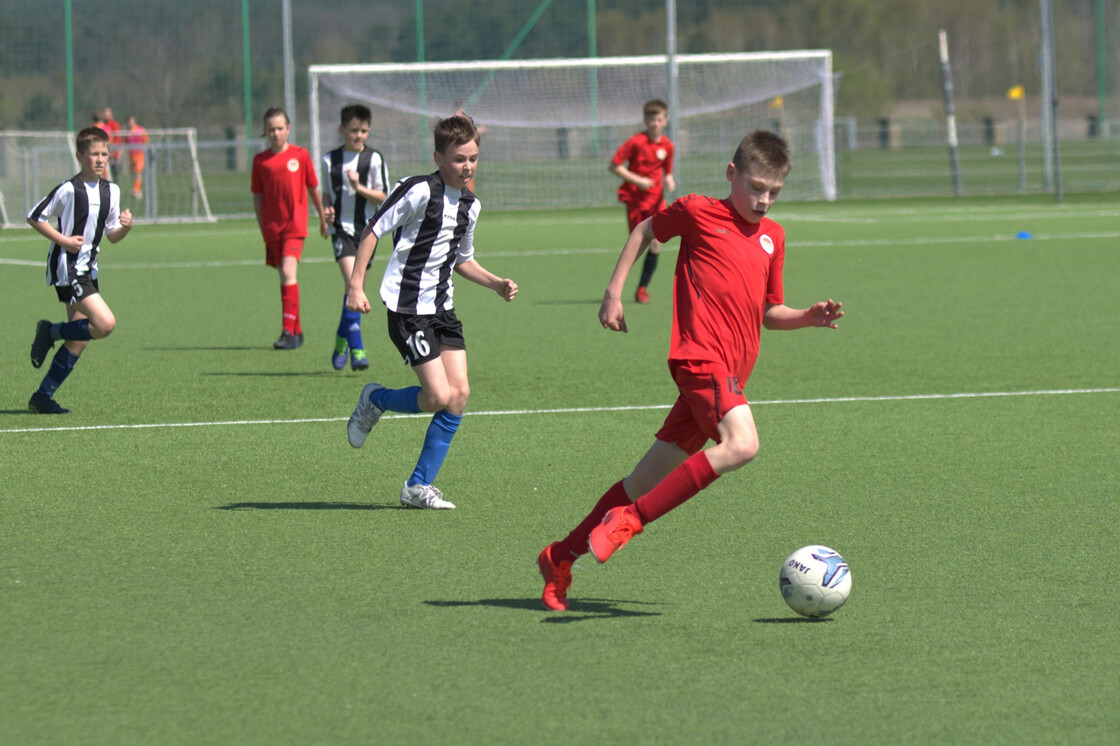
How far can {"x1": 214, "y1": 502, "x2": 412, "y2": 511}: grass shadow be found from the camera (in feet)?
22.2

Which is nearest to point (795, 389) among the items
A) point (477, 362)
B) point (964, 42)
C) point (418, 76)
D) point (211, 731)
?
point (477, 362)

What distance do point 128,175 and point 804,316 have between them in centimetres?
3124

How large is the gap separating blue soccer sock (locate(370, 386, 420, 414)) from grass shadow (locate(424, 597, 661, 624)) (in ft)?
5.85

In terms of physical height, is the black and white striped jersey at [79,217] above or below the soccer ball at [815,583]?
above

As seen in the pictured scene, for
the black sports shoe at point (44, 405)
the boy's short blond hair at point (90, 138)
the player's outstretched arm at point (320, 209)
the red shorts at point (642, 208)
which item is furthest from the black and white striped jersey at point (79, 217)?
the red shorts at point (642, 208)

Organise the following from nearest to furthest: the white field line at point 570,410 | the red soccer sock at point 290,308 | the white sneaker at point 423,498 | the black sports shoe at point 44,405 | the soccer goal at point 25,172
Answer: the white sneaker at point 423,498, the white field line at point 570,410, the black sports shoe at point 44,405, the red soccer sock at point 290,308, the soccer goal at point 25,172

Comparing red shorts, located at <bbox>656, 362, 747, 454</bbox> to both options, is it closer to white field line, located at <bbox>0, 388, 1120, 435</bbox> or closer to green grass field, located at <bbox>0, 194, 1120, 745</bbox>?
green grass field, located at <bbox>0, 194, 1120, 745</bbox>

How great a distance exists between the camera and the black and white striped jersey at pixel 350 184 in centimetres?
1181

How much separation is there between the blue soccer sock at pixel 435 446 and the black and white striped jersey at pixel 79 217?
11.1 feet

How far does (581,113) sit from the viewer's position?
3606 centimetres

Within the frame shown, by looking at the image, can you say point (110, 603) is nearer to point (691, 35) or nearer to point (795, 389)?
point (795, 389)

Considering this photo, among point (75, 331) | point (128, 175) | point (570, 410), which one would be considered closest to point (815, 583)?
point (570, 410)

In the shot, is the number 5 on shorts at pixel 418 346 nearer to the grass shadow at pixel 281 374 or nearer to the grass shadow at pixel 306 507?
the grass shadow at pixel 306 507

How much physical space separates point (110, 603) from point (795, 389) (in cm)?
583
